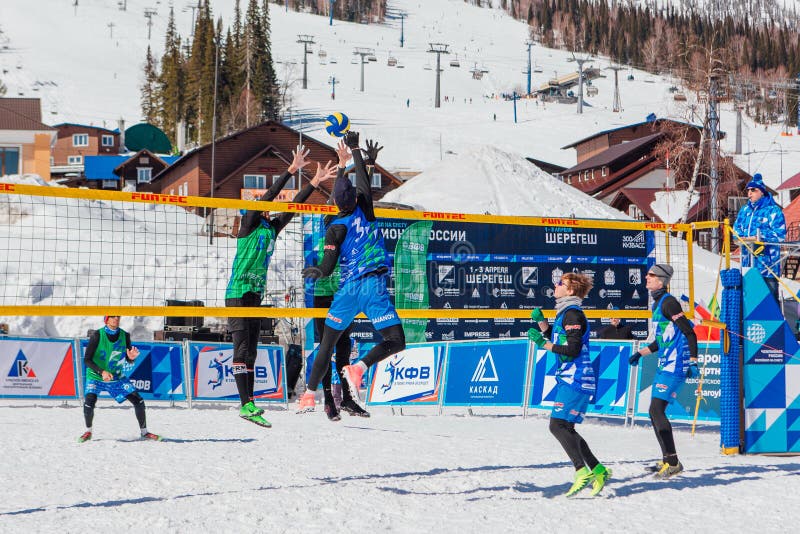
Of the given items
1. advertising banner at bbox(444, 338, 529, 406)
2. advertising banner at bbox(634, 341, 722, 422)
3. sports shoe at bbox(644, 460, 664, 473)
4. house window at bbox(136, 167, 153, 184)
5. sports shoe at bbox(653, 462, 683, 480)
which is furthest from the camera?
house window at bbox(136, 167, 153, 184)

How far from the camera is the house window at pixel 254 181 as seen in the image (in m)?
60.3

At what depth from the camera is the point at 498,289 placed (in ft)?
54.7

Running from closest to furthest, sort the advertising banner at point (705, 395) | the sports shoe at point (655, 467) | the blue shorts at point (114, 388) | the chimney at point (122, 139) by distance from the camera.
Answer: the sports shoe at point (655, 467) → the blue shorts at point (114, 388) → the advertising banner at point (705, 395) → the chimney at point (122, 139)

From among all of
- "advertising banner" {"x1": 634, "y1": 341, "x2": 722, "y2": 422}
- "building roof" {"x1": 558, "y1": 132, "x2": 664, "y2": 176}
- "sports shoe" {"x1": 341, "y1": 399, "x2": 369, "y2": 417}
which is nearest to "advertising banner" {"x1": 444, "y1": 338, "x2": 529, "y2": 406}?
"advertising banner" {"x1": 634, "y1": 341, "x2": 722, "y2": 422}

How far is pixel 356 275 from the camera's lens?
6.91 meters

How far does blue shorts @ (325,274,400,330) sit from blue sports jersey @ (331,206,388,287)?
75mm

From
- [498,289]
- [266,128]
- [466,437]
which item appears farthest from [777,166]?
[466,437]

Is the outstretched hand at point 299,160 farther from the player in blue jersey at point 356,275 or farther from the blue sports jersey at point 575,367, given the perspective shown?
the blue sports jersey at point 575,367

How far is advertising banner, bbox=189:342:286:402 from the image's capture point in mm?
16500

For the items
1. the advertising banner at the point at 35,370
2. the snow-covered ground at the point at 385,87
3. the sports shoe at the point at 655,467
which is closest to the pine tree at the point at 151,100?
the snow-covered ground at the point at 385,87

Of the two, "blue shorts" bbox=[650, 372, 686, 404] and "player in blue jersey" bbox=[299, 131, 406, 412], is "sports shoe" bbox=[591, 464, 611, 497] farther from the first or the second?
"player in blue jersey" bbox=[299, 131, 406, 412]

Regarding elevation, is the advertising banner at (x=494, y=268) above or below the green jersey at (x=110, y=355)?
above

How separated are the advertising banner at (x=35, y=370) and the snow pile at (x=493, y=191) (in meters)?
19.9

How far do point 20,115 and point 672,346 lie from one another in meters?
54.7
